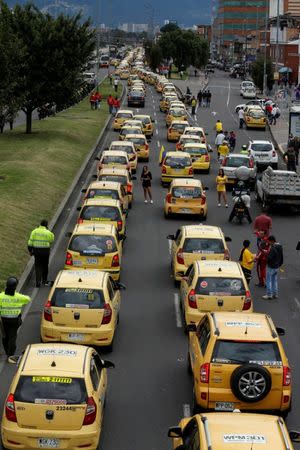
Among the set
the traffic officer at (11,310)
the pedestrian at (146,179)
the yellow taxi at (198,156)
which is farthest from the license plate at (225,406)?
the yellow taxi at (198,156)

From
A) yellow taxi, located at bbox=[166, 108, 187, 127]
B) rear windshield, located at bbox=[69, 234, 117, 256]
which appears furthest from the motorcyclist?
yellow taxi, located at bbox=[166, 108, 187, 127]

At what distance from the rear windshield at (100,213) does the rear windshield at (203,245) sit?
414cm

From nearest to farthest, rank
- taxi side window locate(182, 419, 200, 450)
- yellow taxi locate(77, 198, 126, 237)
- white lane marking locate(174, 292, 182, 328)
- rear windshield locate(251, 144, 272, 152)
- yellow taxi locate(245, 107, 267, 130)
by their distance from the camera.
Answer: taxi side window locate(182, 419, 200, 450)
white lane marking locate(174, 292, 182, 328)
yellow taxi locate(77, 198, 126, 237)
rear windshield locate(251, 144, 272, 152)
yellow taxi locate(245, 107, 267, 130)

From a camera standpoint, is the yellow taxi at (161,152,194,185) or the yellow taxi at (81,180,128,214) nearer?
the yellow taxi at (81,180,128,214)

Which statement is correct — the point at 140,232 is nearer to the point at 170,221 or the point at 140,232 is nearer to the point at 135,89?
the point at 170,221

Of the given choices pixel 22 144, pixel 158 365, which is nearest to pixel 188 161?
pixel 22 144

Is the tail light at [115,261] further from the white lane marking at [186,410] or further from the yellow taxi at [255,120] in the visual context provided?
the yellow taxi at [255,120]

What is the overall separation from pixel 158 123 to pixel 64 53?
16.9m

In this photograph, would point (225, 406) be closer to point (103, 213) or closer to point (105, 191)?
point (103, 213)

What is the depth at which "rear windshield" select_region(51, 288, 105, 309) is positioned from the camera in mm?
16609

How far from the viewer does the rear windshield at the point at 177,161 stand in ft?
125

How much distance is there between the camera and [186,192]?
101 ft

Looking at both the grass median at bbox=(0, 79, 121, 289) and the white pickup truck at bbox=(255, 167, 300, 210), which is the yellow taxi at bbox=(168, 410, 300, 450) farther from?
the white pickup truck at bbox=(255, 167, 300, 210)

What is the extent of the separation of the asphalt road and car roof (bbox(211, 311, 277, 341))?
4.73 ft
